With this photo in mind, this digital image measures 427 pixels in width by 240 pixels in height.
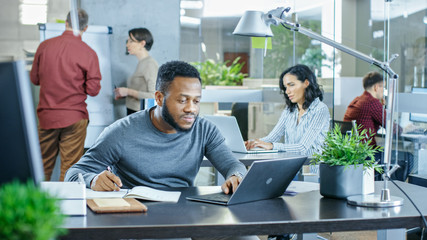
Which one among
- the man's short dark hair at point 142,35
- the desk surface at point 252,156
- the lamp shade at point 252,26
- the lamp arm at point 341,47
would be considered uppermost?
the man's short dark hair at point 142,35

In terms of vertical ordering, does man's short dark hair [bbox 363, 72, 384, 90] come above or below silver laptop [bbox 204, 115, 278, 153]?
above

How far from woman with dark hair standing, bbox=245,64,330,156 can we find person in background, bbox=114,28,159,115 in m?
1.22

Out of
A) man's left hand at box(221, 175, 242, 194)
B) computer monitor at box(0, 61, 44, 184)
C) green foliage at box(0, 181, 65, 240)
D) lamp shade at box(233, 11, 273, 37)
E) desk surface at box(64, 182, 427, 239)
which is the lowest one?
desk surface at box(64, 182, 427, 239)

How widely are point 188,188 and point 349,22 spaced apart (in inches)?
334

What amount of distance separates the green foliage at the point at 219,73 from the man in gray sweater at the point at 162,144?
11.9ft

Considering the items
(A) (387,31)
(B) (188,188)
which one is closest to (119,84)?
(A) (387,31)

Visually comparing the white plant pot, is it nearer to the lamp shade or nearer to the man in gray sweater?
the man in gray sweater

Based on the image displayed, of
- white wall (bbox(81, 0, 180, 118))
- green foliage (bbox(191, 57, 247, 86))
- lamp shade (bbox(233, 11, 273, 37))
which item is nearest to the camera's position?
lamp shade (bbox(233, 11, 273, 37))

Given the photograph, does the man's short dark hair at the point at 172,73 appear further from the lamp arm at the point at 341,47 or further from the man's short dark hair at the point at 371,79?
the man's short dark hair at the point at 371,79

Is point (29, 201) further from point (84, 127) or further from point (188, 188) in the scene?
point (84, 127)

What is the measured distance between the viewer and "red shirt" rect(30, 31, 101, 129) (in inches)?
167

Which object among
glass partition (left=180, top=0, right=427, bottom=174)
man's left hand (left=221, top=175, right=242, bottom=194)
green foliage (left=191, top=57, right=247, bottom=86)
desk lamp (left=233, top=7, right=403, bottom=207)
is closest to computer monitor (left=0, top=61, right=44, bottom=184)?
man's left hand (left=221, top=175, right=242, bottom=194)

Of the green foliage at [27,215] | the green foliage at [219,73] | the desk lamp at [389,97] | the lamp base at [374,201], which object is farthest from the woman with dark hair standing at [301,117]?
the green foliage at [27,215]

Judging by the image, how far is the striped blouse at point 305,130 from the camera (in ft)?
11.3
